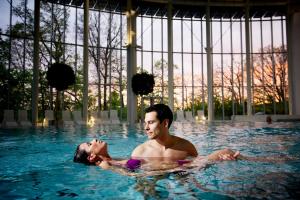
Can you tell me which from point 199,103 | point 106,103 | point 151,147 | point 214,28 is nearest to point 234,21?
point 214,28

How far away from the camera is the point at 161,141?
3.40 m

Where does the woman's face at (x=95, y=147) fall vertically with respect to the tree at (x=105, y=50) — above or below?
below

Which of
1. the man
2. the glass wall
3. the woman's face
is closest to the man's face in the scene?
the man

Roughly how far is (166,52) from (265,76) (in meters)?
7.51

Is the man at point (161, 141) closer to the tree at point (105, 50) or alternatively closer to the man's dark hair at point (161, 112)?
the man's dark hair at point (161, 112)

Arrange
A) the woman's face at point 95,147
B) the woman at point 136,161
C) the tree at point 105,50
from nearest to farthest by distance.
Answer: the woman at point 136,161 < the woman's face at point 95,147 < the tree at point 105,50

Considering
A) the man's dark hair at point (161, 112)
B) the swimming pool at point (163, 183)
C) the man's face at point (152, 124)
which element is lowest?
the swimming pool at point (163, 183)

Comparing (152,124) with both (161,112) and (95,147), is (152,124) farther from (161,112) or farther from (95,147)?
(95,147)

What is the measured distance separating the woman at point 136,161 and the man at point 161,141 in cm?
11

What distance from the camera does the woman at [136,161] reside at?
10.1 ft

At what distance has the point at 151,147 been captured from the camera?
3.53 metres

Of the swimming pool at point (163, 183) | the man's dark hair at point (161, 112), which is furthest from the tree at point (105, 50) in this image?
the man's dark hair at point (161, 112)

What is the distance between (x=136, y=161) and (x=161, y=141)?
0.40 meters

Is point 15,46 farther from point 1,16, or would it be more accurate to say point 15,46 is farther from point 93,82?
point 93,82
